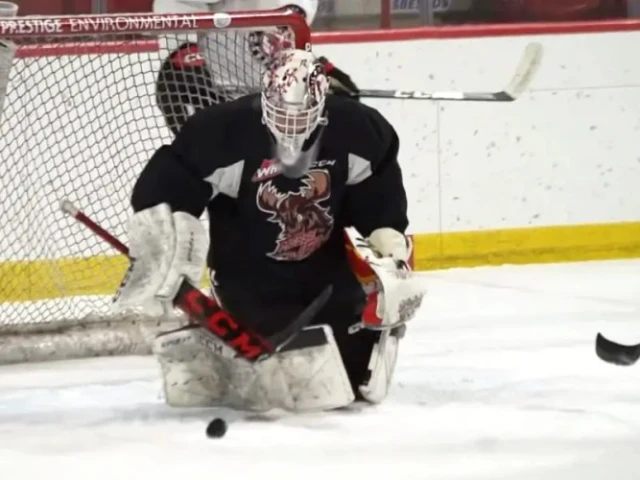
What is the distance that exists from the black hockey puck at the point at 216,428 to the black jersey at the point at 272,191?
11.8 inches

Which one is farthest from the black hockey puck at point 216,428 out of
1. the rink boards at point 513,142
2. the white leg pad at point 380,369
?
the rink boards at point 513,142

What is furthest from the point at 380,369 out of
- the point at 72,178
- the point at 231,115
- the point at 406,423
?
the point at 72,178

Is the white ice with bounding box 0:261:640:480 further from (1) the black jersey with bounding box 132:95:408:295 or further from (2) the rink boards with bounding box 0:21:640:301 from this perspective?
(2) the rink boards with bounding box 0:21:640:301

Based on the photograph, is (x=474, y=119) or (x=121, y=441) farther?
(x=474, y=119)

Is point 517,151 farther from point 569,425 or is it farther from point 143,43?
point 569,425

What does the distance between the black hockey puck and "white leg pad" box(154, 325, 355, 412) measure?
0.14 meters

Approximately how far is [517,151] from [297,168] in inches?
66.7

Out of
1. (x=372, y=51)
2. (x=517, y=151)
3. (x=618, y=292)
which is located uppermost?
(x=372, y=51)

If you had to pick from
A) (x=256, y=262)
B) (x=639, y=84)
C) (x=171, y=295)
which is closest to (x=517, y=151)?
(x=639, y=84)

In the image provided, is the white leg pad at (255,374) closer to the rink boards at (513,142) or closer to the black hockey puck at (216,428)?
the black hockey puck at (216,428)

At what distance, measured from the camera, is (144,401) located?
2.34 m

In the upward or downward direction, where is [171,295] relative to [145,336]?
upward

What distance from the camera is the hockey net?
2.77 meters

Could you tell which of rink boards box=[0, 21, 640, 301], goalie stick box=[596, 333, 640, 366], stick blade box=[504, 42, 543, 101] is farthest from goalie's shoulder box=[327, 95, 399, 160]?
rink boards box=[0, 21, 640, 301]
